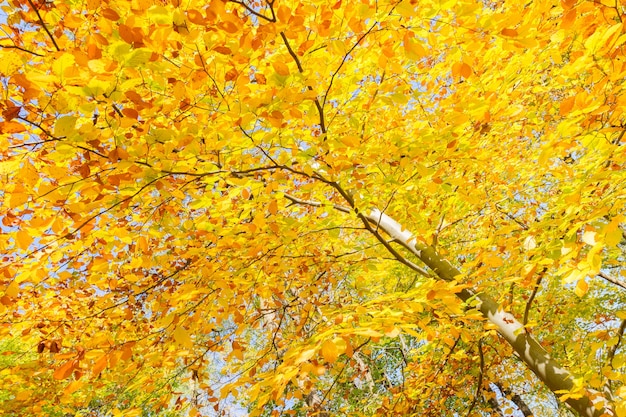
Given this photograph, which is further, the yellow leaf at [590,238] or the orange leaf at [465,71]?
the orange leaf at [465,71]

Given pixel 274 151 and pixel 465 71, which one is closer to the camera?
pixel 465 71

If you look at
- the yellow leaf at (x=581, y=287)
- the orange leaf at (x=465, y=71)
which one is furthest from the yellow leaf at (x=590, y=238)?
the orange leaf at (x=465, y=71)

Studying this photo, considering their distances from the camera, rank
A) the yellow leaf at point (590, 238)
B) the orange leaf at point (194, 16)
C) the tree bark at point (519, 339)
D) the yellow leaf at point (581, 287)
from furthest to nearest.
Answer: the tree bark at point (519, 339) → the yellow leaf at point (581, 287) → the yellow leaf at point (590, 238) → the orange leaf at point (194, 16)

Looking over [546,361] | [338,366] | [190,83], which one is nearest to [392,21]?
[190,83]

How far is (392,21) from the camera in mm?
2184

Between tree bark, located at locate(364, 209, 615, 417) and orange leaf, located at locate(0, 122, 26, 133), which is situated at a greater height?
orange leaf, located at locate(0, 122, 26, 133)

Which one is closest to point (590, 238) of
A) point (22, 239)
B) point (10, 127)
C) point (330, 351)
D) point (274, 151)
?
point (330, 351)

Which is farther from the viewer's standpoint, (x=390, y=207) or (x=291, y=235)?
(x=390, y=207)

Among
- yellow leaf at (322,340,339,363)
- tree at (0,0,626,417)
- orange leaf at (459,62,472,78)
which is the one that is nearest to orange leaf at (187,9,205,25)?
tree at (0,0,626,417)

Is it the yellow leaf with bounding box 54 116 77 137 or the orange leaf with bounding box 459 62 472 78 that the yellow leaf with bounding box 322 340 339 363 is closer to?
the yellow leaf with bounding box 54 116 77 137

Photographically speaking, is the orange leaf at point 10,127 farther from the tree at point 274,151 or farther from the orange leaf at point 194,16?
the orange leaf at point 194,16

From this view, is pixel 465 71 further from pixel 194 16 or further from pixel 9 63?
pixel 9 63

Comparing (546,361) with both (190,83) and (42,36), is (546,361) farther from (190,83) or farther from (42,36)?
(42,36)

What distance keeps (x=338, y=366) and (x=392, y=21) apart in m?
4.60
